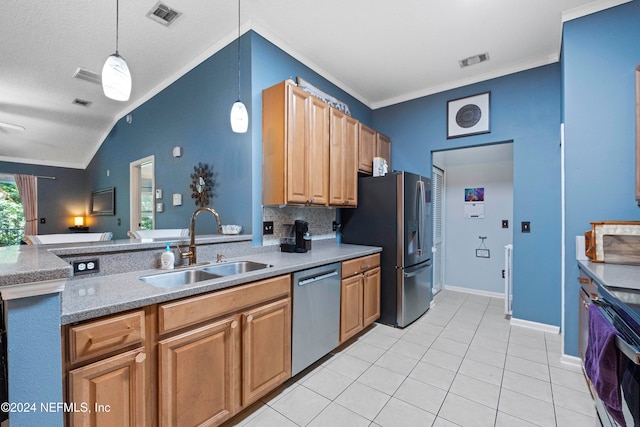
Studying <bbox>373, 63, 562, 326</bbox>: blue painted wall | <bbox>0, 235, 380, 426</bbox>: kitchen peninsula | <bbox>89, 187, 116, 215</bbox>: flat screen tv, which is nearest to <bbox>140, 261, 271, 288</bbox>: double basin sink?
<bbox>0, 235, 380, 426</bbox>: kitchen peninsula

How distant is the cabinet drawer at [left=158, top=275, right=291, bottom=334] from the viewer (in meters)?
1.25

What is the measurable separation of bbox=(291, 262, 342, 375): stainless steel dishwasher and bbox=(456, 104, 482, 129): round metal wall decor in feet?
8.30

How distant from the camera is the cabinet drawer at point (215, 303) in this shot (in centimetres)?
125

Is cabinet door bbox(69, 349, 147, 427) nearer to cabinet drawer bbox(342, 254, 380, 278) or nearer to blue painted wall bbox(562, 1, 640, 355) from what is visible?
cabinet drawer bbox(342, 254, 380, 278)

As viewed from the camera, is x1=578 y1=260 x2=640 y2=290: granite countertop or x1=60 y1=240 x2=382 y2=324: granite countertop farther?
x1=578 y1=260 x2=640 y2=290: granite countertop

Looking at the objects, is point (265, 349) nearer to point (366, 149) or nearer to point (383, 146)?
point (366, 149)

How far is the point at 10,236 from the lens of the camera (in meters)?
5.75

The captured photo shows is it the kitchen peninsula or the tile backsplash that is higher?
the tile backsplash

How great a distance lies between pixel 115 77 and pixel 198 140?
Result: 1.66 m

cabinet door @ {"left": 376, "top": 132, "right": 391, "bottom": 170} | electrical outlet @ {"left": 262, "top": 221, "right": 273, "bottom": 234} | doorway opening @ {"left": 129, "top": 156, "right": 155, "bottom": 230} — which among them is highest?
cabinet door @ {"left": 376, "top": 132, "right": 391, "bottom": 170}

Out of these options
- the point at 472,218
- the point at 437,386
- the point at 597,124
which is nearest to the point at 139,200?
the point at 437,386

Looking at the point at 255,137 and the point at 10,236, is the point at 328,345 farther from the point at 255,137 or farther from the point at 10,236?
the point at 10,236

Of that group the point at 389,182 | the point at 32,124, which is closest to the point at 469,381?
the point at 389,182

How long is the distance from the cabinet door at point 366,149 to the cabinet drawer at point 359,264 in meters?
1.11
